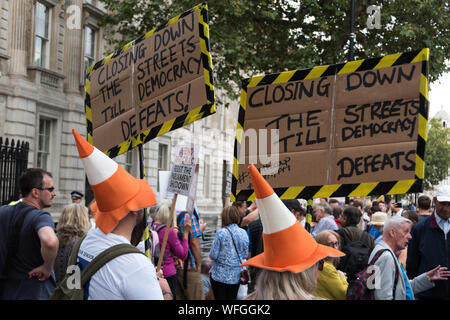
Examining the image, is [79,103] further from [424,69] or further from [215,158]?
[424,69]

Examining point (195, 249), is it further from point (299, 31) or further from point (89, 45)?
point (89, 45)

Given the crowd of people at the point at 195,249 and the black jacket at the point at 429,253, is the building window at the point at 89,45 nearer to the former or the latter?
the crowd of people at the point at 195,249

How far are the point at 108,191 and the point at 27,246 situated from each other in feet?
6.79

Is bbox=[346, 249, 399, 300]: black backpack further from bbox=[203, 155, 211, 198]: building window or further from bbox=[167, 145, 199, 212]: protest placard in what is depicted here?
bbox=[203, 155, 211, 198]: building window

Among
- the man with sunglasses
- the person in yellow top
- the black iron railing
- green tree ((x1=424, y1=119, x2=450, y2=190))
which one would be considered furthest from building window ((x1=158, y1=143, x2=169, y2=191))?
green tree ((x1=424, y1=119, x2=450, y2=190))

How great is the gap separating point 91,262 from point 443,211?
4.27 metres

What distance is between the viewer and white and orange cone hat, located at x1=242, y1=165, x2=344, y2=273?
2.91 meters

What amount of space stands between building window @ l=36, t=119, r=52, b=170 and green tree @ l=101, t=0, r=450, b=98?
143 inches

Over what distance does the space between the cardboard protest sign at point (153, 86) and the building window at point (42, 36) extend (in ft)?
49.4

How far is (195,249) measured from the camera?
352 inches

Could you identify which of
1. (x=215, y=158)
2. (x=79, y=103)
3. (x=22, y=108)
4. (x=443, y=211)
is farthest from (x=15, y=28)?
(x=215, y=158)

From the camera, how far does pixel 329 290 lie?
502 centimetres

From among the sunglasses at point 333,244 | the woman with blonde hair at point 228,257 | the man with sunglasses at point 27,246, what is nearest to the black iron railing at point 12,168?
the woman with blonde hair at point 228,257

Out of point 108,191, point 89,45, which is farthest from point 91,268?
point 89,45
